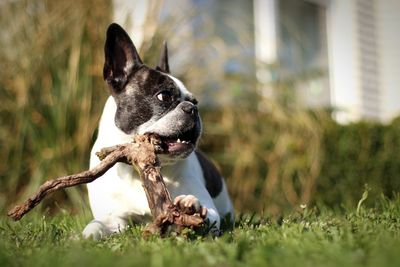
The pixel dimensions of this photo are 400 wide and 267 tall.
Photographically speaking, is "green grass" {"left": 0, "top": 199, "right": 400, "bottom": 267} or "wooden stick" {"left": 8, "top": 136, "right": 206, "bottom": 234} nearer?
"green grass" {"left": 0, "top": 199, "right": 400, "bottom": 267}

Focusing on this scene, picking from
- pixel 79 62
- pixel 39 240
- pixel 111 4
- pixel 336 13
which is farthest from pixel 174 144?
pixel 336 13

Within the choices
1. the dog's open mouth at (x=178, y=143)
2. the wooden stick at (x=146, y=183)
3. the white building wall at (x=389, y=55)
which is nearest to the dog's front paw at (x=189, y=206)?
the wooden stick at (x=146, y=183)

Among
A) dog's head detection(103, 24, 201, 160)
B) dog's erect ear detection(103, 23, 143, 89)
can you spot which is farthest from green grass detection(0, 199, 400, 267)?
dog's erect ear detection(103, 23, 143, 89)

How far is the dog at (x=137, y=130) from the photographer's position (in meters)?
3.27

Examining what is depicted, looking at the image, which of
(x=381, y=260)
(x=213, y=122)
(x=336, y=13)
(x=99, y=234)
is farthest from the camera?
(x=336, y=13)

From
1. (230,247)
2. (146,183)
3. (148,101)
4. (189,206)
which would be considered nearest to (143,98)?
(148,101)

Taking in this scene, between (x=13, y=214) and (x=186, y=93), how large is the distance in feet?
4.61

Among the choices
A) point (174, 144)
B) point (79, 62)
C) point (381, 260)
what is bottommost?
point (381, 260)

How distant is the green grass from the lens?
1.89 m

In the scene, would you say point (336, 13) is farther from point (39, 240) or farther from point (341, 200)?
point (39, 240)

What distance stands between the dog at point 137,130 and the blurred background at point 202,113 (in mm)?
1733

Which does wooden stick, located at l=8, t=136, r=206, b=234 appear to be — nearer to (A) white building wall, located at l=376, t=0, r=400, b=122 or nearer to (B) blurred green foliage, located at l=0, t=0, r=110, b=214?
(B) blurred green foliage, located at l=0, t=0, r=110, b=214

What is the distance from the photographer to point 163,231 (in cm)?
264

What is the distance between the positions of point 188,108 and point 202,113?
3.41 m
